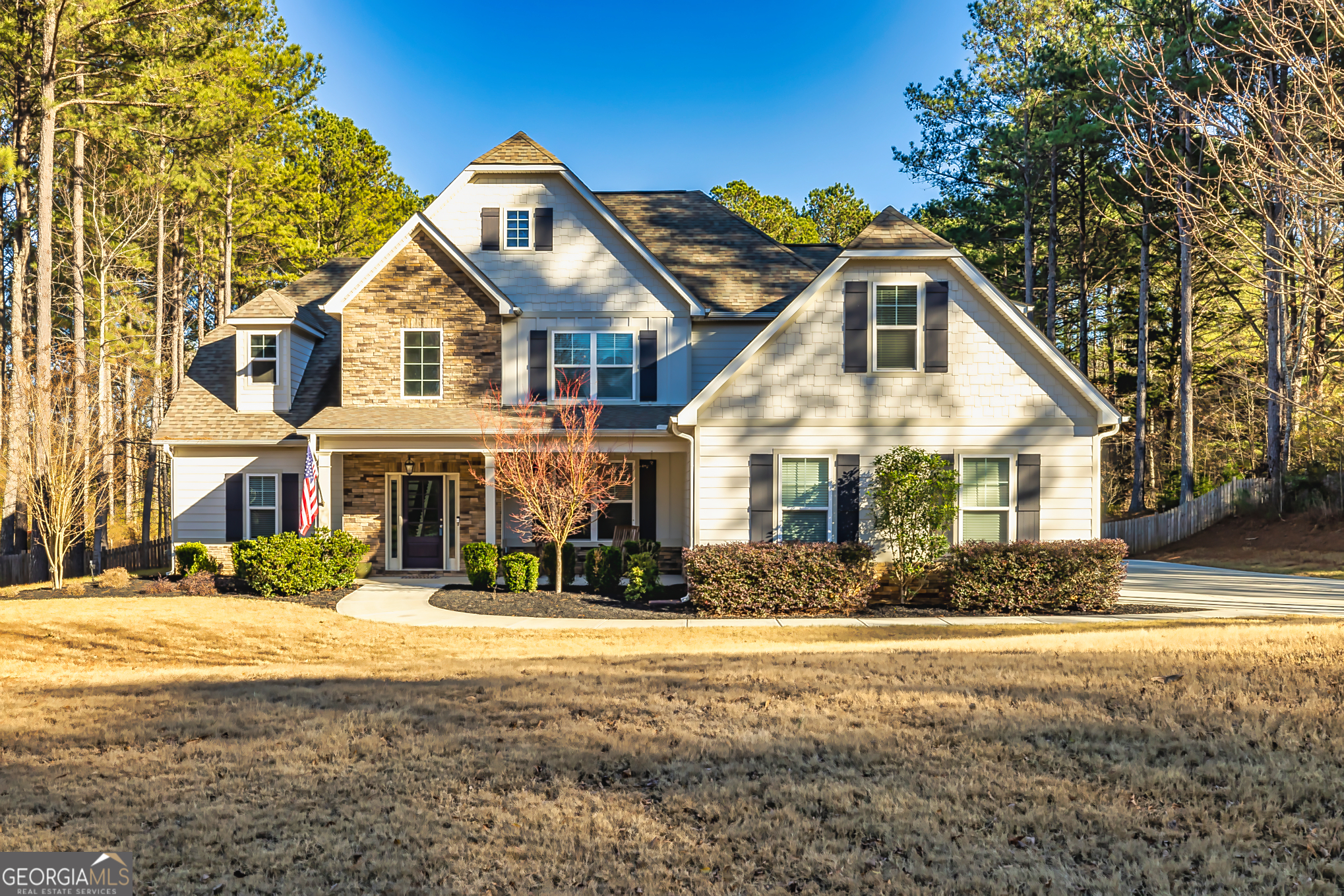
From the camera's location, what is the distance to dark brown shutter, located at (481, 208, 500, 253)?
17.9 metres

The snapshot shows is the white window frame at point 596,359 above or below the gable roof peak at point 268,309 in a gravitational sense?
below

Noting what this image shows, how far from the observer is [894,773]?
510cm

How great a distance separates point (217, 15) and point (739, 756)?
2302 centimetres

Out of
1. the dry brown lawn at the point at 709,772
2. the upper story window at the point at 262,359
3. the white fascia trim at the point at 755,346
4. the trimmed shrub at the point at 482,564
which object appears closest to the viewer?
the dry brown lawn at the point at 709,772

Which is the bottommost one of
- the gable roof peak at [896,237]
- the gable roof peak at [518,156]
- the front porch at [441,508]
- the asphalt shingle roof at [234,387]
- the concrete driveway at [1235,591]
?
the concrete driveway at [1235,591]

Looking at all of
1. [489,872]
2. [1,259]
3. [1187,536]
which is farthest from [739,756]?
[1,259]

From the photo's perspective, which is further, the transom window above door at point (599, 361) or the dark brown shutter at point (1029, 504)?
the transom window above door at point (599, 361)

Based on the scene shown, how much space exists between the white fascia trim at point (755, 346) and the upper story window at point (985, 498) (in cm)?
391

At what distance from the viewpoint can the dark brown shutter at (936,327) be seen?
13.9 meters

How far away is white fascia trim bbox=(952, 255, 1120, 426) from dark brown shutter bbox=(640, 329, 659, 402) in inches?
256

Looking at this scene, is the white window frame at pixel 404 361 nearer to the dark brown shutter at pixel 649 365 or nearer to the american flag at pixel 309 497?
the american flag at pixel 309 497

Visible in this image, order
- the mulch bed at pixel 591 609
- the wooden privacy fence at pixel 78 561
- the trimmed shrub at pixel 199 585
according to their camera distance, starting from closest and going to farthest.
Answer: the mulch bed at pixel 591 609
the trimmed shrub at pixel 199 585
the wooden privacy fence at pixel 78 561

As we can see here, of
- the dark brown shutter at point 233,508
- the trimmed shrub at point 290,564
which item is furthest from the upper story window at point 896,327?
the dark brown shutter at point 233,508

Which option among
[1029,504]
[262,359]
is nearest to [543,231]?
[262,359]
